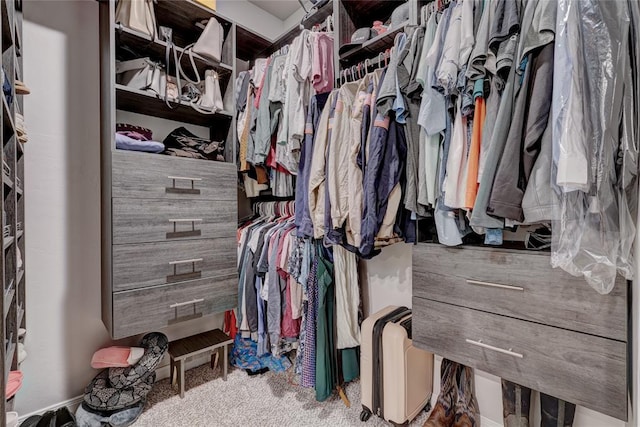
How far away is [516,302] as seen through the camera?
3.04 feet

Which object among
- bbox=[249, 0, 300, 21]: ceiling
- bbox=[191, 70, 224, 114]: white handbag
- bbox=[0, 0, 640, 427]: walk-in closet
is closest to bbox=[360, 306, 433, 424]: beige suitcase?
bbox=[0, 0, 640, 427]: walk-in closet

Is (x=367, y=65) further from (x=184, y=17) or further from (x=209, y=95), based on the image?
(x=184, y=17)

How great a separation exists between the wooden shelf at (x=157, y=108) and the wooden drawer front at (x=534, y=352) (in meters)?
1.65

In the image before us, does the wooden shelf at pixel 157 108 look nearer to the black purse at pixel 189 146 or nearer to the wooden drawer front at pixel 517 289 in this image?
the black purse at pixel 189 146

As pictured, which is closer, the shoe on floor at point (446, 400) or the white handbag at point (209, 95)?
the shoe on floor at point (446, 400)

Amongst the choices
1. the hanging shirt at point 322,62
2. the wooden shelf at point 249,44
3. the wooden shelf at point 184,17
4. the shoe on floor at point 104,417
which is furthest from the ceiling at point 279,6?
the shoe on floor at point 104,417

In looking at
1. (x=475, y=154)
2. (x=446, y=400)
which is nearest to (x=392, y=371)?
(x=446, y=400)

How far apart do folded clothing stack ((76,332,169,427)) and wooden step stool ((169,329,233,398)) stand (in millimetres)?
118

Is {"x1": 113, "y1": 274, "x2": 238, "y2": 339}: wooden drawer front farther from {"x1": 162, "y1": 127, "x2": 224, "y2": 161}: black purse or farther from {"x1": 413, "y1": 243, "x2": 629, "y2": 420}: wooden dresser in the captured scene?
{"x1": 413, "y1": 243, "x2": 629, "y2": 420}: wooden dresser

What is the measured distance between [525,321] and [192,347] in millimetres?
1752

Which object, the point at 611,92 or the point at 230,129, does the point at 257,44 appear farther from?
the point at 611,92

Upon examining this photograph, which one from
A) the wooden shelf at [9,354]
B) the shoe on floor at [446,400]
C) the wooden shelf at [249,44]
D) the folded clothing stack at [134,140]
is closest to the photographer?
the wooden shelf at [9,354]

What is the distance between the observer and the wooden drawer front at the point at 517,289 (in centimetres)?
79

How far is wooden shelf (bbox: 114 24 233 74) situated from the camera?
148 cm
